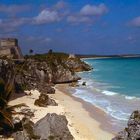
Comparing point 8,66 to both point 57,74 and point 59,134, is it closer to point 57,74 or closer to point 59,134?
point 59,134

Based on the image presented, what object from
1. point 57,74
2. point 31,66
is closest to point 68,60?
point 57,74

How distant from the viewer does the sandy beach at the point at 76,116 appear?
23.2m

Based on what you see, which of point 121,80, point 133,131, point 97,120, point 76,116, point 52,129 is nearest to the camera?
point 133,131

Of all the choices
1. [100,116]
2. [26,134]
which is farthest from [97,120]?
[26,134]

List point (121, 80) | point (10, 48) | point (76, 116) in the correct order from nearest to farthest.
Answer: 1. point (76, 116)
2. point (10, 48)
3. point (121, 80)

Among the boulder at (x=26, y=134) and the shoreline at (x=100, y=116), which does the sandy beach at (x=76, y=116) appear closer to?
the shoreline at (x=100, y=116)

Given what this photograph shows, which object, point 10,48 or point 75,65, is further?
point 75,65

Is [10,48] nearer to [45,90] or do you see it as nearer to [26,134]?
[45,90]

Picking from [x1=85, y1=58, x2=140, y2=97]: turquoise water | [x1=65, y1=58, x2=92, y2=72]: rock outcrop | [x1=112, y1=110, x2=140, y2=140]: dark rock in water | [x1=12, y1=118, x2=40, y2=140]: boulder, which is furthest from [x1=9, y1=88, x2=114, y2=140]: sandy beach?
[x1=65, y1=58, x2=92, y2=72]: rock outcrop

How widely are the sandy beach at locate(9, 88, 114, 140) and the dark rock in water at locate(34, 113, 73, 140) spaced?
1.27 metres

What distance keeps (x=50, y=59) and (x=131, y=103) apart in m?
30.8

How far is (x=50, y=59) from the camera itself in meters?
65.0

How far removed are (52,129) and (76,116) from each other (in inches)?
341

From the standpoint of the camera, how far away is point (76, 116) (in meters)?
29.5
